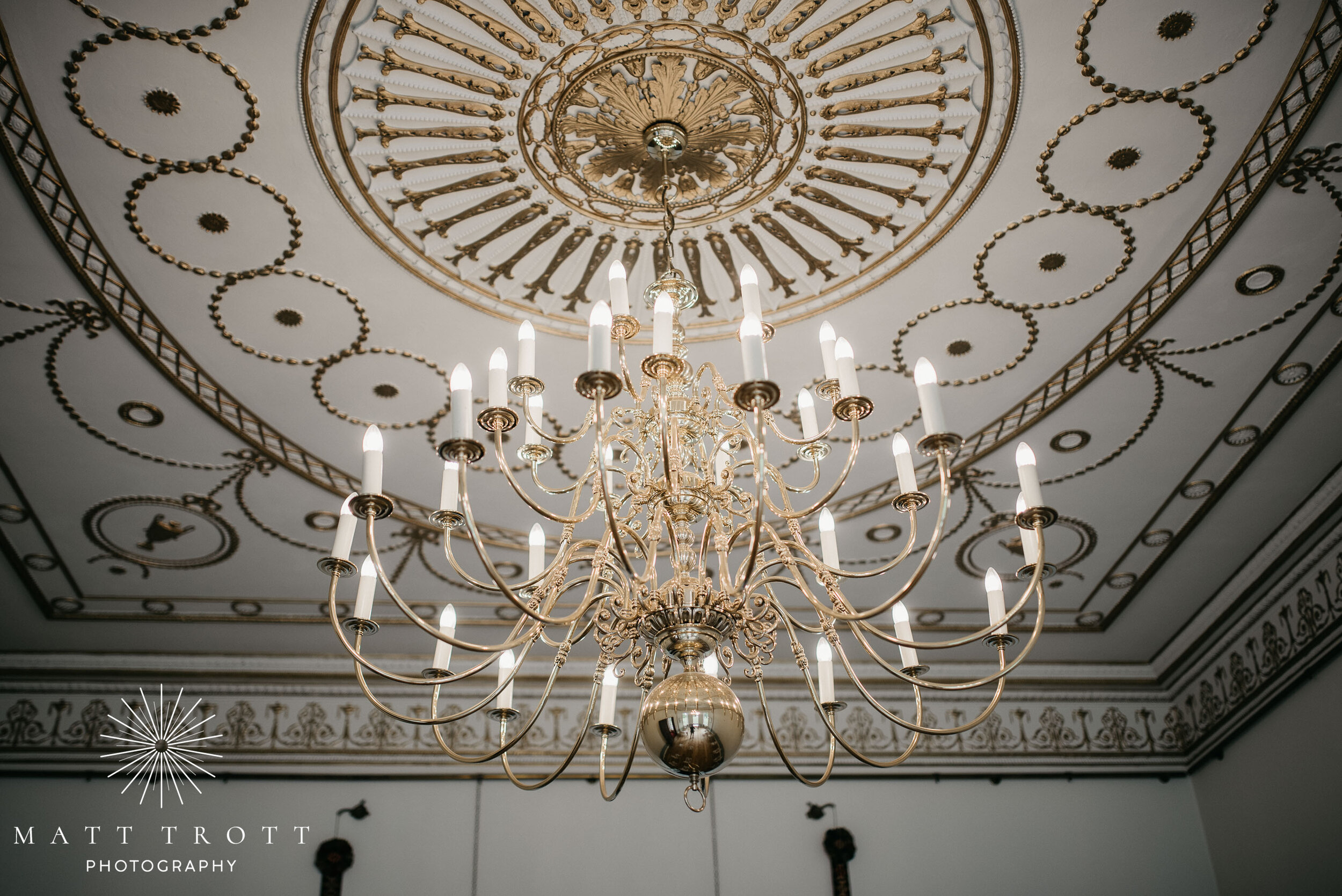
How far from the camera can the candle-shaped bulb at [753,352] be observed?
2570mm

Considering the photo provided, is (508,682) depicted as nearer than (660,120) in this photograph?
Yes

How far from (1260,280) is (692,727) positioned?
327cm

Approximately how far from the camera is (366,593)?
3.09 meters

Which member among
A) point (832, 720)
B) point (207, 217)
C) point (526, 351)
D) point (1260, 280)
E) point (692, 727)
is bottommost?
point (692, 727)

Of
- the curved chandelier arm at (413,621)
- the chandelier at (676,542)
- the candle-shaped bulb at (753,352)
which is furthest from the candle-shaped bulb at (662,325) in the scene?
the curved chandelier arm at (413,621)

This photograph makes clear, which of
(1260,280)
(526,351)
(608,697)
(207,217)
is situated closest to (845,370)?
(526,351)

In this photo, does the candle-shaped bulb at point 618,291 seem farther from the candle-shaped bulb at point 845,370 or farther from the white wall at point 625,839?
the white wall at point 625,839

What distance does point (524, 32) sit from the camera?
3.37 m

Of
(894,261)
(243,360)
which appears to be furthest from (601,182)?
(243,360)

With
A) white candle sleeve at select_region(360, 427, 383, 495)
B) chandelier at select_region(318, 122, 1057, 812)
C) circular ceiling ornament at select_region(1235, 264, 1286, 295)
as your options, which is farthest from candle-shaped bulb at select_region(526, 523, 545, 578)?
circular ceiling ornament at select_region(1235, 264, 1286, 295)

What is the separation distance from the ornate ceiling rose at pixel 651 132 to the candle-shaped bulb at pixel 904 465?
4.16ft

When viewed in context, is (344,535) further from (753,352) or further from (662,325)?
(753,352)

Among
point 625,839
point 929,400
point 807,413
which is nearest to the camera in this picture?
point 929,400

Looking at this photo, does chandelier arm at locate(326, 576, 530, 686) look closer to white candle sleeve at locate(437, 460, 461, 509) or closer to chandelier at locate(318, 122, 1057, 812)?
chandelier at locate(318, 122, 1057, 812)
